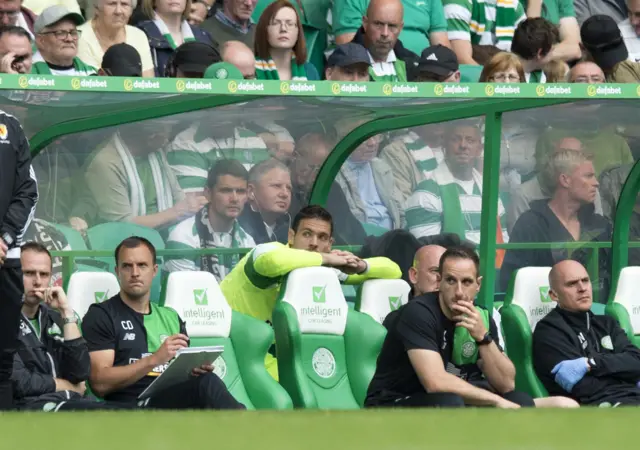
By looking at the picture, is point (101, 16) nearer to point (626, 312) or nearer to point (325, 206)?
point (325, 206)

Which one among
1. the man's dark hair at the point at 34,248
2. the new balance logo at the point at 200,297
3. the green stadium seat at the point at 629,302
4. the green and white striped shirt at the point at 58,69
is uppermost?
the green and white striped shirt at the point at 58,69

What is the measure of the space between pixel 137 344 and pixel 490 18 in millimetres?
5326

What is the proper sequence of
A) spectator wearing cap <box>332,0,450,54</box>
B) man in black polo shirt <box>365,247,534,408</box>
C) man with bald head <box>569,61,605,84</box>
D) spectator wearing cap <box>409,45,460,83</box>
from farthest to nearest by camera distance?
spectator wearing cap <box>332,0,450,54</box>, man with bald head <box>569,61,605,84</box>, spectator wearing cap <box>409,45,460,83</box>, man in black polo shirt <box>365,247,534,408</box>

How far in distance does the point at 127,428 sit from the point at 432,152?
6252mm

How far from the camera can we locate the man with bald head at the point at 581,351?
29.8 ft

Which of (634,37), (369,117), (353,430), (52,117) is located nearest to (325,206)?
(369,117)

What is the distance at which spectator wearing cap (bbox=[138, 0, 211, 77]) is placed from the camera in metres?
10.6

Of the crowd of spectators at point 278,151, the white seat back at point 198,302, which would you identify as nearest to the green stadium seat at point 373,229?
the crowd of spectators at point 278,151

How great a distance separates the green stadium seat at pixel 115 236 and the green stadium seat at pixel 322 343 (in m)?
1.00

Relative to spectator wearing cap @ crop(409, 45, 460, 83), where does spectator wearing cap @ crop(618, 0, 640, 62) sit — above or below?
above

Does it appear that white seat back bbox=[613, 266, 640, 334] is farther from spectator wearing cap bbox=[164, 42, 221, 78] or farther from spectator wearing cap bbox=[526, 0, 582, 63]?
spectator wearing cap bbox=[164, 42, 221, 78]

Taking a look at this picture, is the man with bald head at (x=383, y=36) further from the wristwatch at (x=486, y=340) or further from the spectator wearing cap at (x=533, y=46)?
the wristwatch at (x=486, y=340)

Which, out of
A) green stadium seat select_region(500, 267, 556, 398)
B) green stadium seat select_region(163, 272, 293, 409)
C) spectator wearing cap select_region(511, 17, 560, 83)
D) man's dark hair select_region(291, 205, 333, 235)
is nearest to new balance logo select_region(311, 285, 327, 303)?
green stadium seat select_region(163, 272, 293, 409)

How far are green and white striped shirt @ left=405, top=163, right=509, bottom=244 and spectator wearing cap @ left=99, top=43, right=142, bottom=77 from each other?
1.96m
